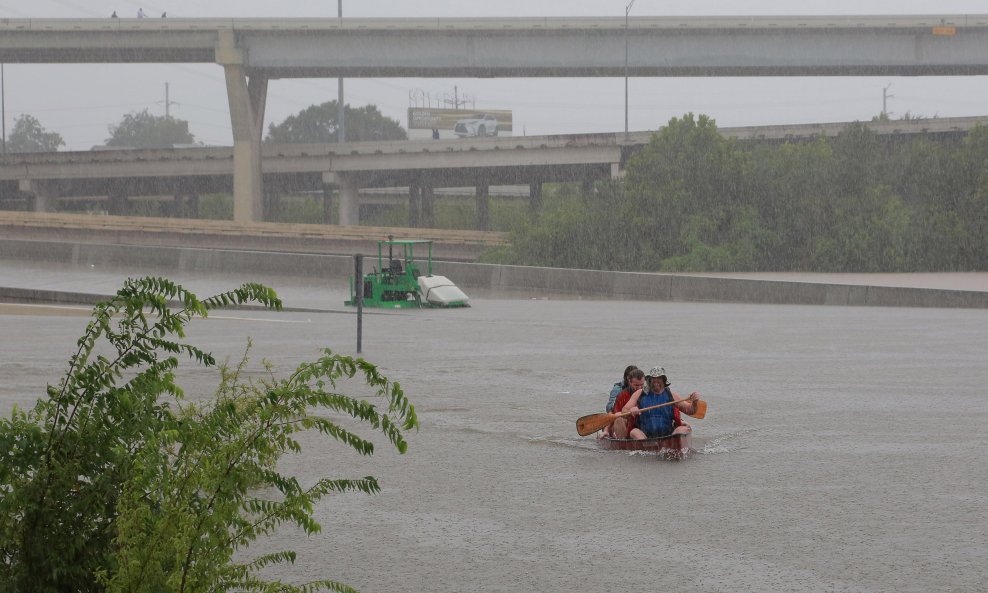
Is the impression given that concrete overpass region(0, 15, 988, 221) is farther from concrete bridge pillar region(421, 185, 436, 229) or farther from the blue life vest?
the blue life vest

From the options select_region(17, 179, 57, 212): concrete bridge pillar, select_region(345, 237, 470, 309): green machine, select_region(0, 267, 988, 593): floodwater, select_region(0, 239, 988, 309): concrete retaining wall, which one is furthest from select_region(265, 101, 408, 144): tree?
select_region(0, 267, 988, 593): floodwater

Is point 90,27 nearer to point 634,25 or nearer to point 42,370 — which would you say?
point 634,25

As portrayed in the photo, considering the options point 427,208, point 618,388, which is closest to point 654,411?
point 618,388

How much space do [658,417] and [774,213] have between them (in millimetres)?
47059

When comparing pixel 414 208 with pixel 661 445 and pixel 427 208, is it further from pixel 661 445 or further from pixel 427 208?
pixel 661 445

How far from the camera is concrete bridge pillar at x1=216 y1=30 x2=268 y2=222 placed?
6869 cm

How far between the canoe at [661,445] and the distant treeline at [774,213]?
1679 inches

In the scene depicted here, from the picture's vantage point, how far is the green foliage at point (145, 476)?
4402 mm

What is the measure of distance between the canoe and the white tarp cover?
67.9ft

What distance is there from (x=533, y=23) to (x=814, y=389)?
53.0 m

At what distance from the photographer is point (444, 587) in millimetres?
6516

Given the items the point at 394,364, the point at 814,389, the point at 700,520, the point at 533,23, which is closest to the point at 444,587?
the point at 700,520

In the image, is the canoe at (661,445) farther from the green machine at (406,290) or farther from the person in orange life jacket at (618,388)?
the green machine at (406,290)

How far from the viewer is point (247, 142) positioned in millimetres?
69938
